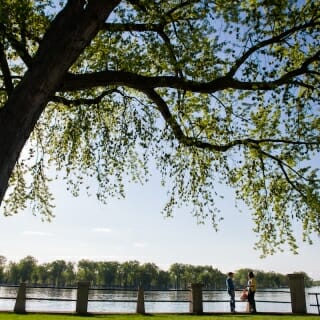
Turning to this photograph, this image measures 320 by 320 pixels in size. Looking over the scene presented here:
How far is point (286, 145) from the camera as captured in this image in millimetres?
12203

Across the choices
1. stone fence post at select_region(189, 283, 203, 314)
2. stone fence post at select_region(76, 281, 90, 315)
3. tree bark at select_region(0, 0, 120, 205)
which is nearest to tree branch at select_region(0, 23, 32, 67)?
tree bark at select_region(0, 0, 120, 205)

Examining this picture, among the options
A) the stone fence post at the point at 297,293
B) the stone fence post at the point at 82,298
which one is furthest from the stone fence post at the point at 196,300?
the stone fence post at the point at 82,298

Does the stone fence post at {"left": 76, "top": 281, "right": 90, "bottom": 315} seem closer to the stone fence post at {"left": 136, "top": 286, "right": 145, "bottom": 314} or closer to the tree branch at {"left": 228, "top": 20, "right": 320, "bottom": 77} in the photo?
the stone fence post at {"left": 136, "top": 286, "right": 145, "bottom": 314}

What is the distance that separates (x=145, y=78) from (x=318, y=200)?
6.04m

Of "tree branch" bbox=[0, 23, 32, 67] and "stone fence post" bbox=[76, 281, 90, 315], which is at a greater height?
"tree branch" bbox=[0, 23, 32, 67]

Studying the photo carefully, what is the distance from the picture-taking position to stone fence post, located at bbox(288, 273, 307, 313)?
17812 mm

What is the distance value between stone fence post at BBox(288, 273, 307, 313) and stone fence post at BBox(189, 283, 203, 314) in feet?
13.3

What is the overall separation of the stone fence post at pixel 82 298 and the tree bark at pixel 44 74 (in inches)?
482

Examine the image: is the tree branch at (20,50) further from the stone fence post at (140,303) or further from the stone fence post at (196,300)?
the stone fence post at (196,300)

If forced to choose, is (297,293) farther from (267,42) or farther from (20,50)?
(20,50)

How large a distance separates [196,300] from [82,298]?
500 cm

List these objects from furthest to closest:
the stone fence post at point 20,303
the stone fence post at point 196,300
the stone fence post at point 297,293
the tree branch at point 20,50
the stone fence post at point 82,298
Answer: the stone fence post at point 196,300 < the stone fence post at point 297,293 < the stone fence post at point 82,298 < the stone fence post at point 20,303 < the tree branch at point 20,50

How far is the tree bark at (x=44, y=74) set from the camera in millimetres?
6207

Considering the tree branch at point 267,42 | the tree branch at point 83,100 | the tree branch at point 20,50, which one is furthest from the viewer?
the tree branch at point 83,100
